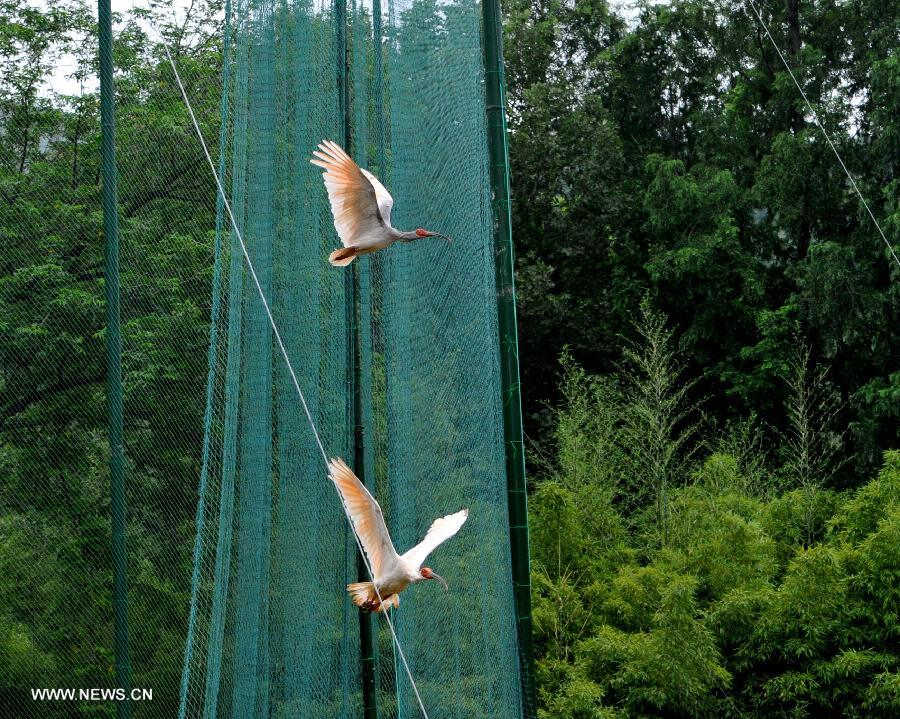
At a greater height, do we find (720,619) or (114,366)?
(114,366)

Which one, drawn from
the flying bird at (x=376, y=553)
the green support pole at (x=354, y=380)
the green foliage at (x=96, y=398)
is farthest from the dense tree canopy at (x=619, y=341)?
the flying bird at (x=376, y=553)

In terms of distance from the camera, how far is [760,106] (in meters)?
9.07

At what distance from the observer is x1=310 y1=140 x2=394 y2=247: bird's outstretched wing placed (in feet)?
7.84

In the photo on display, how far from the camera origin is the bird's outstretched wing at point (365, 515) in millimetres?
2139

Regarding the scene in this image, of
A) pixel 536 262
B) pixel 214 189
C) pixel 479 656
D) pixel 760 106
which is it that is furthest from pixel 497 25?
pixel 760 106

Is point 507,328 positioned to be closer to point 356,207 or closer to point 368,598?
point 356,207

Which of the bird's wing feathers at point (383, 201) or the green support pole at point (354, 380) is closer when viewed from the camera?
the bird's wing feathers at point (383, 201)

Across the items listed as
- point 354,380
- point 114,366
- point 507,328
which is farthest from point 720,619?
point 114,366

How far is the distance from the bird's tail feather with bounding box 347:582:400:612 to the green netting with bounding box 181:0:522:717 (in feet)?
2.87

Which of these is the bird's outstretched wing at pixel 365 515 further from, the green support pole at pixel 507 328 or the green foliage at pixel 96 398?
the green foliage at pixel 96 398

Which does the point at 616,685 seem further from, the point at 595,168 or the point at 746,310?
the point at 595,168

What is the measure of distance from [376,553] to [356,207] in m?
0.68

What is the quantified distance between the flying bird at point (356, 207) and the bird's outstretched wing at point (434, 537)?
57 cm

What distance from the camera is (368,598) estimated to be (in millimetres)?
2363
